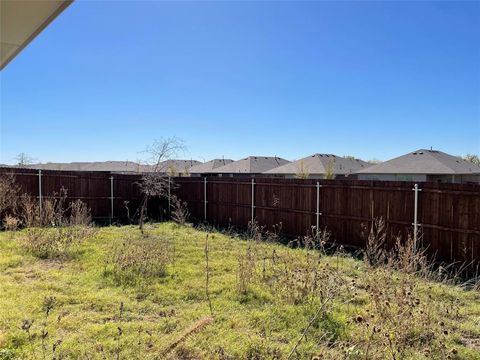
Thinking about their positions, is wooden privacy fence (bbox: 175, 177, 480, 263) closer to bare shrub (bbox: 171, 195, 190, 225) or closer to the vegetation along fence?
the vegetation along fence

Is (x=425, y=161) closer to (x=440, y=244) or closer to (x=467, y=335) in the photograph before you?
(x=440, y=244)

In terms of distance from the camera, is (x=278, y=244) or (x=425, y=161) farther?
(x=425, y=161)

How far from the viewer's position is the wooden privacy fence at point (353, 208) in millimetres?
7020

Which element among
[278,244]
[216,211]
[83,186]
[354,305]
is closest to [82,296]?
[354,305]

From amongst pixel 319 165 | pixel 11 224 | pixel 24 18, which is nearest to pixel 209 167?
pixel 319 165

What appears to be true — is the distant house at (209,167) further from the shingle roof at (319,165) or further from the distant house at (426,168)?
the distant house at (426,168)

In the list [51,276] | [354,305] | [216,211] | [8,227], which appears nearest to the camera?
[354,305]

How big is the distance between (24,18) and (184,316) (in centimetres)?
337

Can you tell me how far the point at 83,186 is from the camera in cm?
1369

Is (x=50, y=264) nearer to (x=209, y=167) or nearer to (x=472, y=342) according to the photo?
(x=472, y=342)

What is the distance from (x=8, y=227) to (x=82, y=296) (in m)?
6.94

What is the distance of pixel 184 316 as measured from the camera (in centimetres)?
441

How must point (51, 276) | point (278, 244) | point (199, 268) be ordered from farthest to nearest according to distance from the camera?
point (278, 244), point (199, 268), point (51, 276)

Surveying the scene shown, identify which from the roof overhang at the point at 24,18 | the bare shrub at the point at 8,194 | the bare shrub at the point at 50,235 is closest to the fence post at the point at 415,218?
the bare shrub at the point at 50,235
